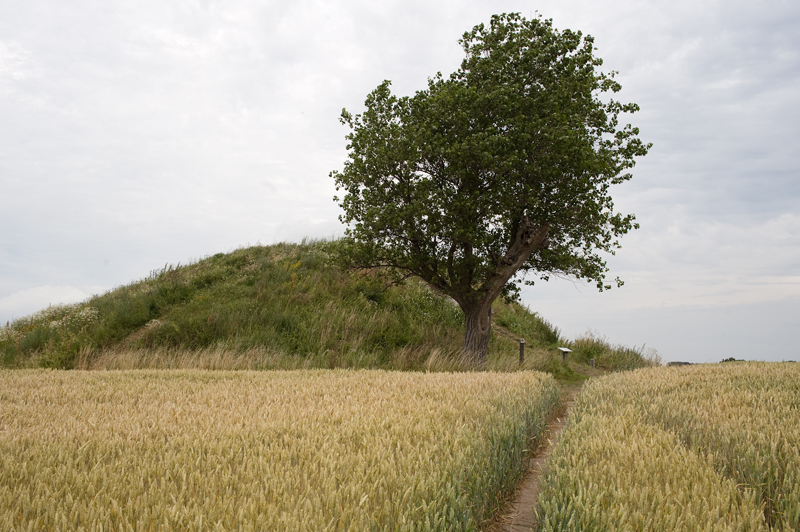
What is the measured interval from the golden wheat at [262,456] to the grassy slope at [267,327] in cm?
773

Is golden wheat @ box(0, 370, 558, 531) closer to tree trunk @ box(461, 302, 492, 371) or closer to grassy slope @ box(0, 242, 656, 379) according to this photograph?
grassy slope @ box(0, 242, 656, 379)

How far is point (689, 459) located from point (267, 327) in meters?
15.6

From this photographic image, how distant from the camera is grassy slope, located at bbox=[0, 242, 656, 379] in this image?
16891 mm

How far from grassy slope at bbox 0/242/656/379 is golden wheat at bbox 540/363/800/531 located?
9.67 metres

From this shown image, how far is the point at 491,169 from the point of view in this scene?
1563 centimetres

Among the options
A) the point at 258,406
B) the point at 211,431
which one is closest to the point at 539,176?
the point at 258,406

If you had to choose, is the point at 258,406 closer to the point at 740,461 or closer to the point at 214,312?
the point at 740,461

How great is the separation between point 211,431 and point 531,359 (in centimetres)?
1552

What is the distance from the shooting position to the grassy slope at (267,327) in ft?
55.4

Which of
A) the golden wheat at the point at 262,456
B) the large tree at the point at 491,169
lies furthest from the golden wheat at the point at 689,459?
the large tree at the point at 491,169

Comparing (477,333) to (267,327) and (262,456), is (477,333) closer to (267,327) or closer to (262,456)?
(267,327)

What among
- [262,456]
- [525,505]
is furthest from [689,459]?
[262,456]

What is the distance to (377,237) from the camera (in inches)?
677

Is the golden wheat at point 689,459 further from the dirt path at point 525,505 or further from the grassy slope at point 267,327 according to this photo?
the grassy slope at point 267,327
